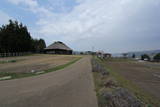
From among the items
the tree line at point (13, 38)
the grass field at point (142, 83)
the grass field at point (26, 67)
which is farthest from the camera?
the tree line at point (13, 38)

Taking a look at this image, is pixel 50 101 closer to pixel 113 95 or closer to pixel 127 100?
pixel 113 95

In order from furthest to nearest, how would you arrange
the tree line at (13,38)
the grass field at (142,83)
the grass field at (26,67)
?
the tree line at (13,38) → the grass field at (26,67) → the grass field at (142,83)

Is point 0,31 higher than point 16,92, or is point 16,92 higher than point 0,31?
point 0,31

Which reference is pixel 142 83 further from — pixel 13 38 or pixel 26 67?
pixel 13 38

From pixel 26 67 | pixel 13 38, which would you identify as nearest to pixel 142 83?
pixel 26 67

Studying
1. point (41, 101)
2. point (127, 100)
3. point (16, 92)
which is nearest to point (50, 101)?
point (41, 101)

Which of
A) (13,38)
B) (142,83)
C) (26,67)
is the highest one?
(13,38)

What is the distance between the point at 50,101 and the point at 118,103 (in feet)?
8.89

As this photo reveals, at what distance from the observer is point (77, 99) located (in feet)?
17.8

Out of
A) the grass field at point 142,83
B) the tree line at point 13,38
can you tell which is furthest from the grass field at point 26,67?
the tree line at point 13,38

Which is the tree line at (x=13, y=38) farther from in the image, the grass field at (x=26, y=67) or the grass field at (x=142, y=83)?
the grass field at (x=142, y=83)

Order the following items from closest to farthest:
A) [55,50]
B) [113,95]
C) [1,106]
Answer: [1,106], [113,95], [55,50]

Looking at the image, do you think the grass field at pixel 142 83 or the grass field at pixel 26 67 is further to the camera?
the grass field at pixel 26 67

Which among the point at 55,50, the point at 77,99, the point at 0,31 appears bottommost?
the point at 77,99
